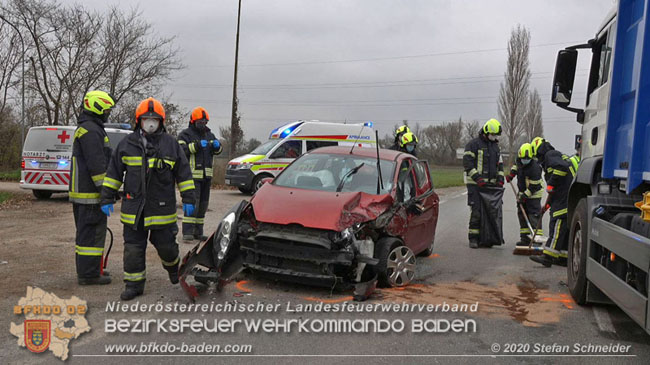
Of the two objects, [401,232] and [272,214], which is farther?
[401,232]

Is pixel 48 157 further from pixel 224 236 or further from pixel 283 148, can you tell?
pixel 224 236

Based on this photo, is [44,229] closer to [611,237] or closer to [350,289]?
[350,289]

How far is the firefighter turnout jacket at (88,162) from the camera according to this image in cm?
572

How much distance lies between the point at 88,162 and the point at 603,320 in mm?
5248

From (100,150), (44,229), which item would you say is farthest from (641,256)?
(44,229)

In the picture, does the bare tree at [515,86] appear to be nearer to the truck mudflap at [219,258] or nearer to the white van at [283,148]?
the white van at [283,148]

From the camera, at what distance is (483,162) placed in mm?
9125

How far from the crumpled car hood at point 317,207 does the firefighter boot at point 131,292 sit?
1320 millimetres

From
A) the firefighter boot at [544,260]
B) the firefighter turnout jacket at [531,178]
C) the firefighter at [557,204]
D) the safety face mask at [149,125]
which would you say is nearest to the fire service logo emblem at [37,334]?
the safety face mask at [149,125]

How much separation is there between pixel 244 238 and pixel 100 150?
1795mm

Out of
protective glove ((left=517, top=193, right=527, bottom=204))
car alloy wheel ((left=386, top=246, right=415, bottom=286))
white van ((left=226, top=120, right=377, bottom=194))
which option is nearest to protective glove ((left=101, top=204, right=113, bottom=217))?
car alloy wheel ((left=386, top=246, right=415, bottom=286))

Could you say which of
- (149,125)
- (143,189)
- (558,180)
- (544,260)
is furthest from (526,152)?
(143,189)

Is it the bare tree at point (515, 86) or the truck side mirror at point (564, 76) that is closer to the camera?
the truck side mirror at point (564, 76)

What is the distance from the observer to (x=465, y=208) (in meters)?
15.9
